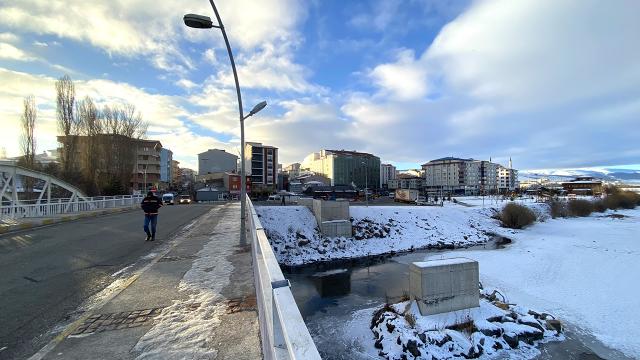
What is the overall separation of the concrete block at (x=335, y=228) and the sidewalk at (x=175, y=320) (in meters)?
22.1

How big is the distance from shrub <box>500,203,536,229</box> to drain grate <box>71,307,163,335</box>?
4557 centimetres

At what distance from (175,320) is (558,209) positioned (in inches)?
2453

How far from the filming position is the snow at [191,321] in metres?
4.07

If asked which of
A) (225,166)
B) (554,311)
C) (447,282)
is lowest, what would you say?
(554,311)

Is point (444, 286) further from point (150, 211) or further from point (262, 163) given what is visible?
point (262, 163)

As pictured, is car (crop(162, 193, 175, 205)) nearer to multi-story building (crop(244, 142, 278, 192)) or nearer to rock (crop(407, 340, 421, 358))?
rock (crop(407, 340, 421, 358))

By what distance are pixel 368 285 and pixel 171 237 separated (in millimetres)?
10172

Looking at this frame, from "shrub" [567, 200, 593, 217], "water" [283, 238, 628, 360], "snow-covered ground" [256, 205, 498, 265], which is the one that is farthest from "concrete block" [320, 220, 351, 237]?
"shrub" [567, 200, 593, 217]

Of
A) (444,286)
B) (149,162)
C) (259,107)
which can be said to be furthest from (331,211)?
(149,162)

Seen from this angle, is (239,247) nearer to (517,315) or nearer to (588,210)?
(517,315)

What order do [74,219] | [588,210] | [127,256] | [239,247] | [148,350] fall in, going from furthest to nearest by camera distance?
[588,210], [74,219], [239,247], [127,256], [148,350]

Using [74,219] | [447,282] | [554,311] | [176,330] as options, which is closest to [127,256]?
[176,330]

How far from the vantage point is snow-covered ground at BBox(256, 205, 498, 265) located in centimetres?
2703

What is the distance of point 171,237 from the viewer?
44.3 ft
